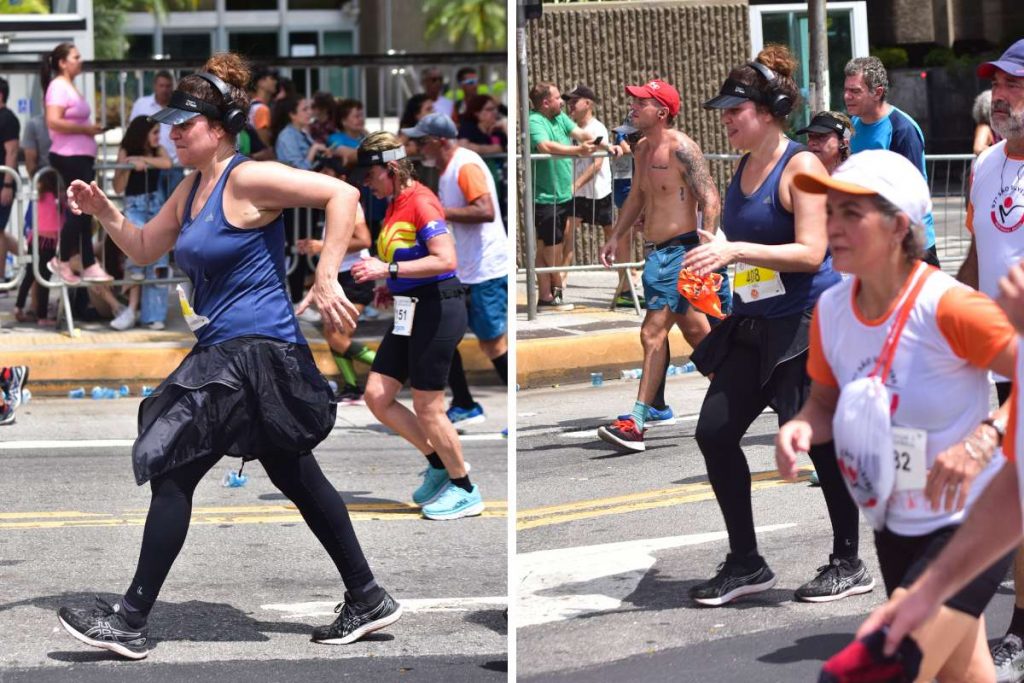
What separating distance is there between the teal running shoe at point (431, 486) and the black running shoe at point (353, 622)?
1.89m

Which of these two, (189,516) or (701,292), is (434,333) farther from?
(189,516)

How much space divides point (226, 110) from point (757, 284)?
187 centimetres

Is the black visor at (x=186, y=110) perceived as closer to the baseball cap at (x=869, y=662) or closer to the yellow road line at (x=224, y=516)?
the yellow road line at (x=224, y=516)

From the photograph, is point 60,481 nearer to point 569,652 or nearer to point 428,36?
point 569,652

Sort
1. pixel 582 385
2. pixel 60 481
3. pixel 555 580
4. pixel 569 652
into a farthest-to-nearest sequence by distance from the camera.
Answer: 1. pixel 582 385
2. pixel 60 481
3. pixel 555 580
4. pixel 569 652

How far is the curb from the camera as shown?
36.1 feet

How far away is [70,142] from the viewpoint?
11.6m

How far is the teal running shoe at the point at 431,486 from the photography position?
7410 millimetres

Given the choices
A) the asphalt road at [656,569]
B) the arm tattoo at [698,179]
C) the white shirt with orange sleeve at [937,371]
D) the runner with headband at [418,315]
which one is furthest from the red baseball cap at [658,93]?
the white shirt with orange sleeve at [937,371]

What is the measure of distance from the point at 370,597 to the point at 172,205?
148 cm

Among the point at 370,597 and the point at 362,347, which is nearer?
the point at 370,597

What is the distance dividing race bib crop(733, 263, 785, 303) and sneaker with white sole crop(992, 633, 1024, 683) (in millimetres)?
1417

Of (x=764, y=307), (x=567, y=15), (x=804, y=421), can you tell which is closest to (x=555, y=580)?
(x=764, y=307)

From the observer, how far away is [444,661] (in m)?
5.27
